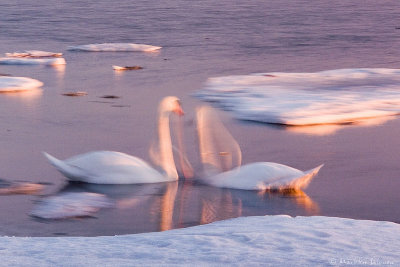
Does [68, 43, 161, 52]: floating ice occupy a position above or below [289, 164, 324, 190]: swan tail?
below

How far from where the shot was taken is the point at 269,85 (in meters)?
11.6

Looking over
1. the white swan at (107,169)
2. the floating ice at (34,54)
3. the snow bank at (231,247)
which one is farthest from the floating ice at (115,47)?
the snow bank at (231,247)

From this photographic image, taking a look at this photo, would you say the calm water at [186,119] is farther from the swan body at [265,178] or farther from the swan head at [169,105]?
Result: the swan head at [169,105]

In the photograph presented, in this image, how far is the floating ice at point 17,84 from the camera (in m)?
10.8

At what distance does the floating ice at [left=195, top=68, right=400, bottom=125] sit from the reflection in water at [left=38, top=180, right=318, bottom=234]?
2712 millimetres

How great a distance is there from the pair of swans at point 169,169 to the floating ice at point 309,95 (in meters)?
2.24

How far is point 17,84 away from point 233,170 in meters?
5.24

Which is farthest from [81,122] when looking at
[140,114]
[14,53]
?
[14,53]

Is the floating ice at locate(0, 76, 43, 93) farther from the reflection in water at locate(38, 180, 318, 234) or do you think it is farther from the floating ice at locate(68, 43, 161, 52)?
the reflection in water at locate(38, 180, 318, 234)

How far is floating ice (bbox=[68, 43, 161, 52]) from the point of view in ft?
49.7

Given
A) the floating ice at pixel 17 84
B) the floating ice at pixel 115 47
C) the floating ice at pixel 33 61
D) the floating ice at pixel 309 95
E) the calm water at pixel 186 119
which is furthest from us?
the floating ice at pixel 115 47

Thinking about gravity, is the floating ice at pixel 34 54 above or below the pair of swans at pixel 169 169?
below

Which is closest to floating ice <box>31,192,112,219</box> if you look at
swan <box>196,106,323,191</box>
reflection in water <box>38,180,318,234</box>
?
reflection in water <box>38,180,318,234</box>

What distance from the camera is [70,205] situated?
5.95 meters
